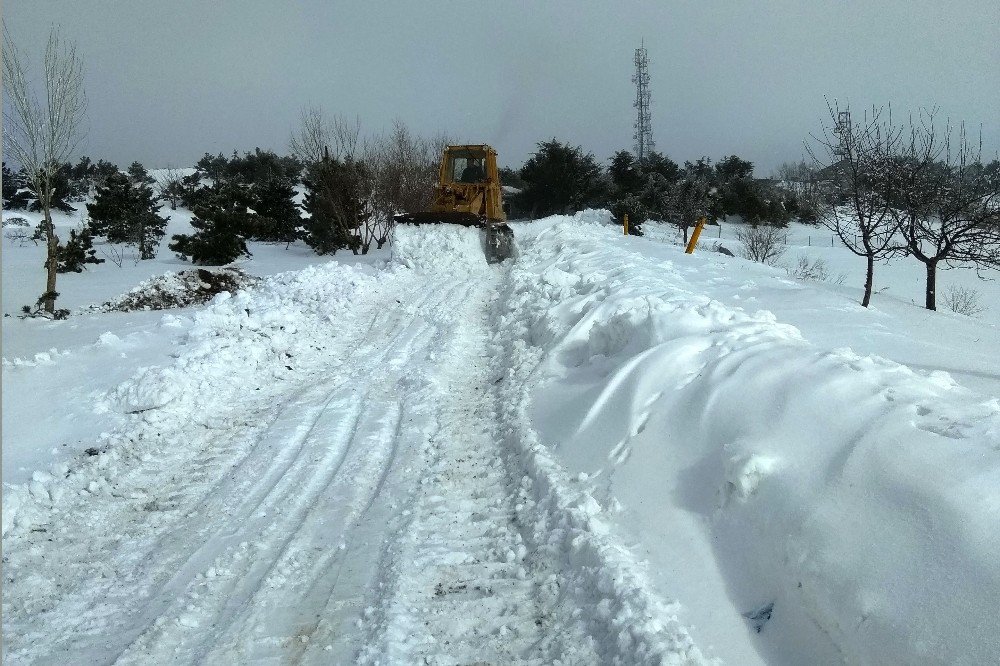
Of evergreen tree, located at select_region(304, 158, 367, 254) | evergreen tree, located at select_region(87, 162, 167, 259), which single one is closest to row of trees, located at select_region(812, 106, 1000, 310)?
evergreen tree, located at select_region(304, 158, 367, 254)

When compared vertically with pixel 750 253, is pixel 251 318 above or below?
below

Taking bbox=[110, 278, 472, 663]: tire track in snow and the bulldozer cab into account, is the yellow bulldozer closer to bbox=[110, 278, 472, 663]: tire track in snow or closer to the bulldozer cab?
the bulldozer cab

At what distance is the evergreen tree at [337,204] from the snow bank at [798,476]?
17.4 meters

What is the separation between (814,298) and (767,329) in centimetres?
508

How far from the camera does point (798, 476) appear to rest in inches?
121

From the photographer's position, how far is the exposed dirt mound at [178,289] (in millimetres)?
11586

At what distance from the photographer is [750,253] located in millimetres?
22766

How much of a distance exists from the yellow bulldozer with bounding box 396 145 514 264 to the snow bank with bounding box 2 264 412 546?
504cm

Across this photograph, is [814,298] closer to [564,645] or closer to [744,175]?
[564,645]

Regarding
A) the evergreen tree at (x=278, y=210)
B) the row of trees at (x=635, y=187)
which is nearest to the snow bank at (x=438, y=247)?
the evergreen tree at (x=278, y=210)

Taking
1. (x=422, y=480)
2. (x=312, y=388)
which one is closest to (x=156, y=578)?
(x=422, y=480)

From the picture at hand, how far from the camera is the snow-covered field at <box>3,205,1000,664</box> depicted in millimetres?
2604

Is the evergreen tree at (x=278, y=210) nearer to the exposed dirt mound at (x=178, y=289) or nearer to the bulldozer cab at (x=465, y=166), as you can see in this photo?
the bulldozer cab at (x=465, y=166)

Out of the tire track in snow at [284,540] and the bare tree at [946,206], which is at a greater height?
the bare tree at [946,206]
